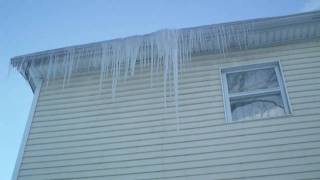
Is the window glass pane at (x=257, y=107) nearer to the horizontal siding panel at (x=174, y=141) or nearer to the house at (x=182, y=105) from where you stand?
the house at (x=182, y=105)

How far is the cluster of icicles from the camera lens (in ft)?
23.0

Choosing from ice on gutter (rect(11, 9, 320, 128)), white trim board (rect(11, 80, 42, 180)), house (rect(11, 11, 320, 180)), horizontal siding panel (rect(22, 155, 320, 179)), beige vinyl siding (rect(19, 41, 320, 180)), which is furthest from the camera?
ice on gutter (rect(11, 9, 320, 128))

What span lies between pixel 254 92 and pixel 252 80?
31 cm

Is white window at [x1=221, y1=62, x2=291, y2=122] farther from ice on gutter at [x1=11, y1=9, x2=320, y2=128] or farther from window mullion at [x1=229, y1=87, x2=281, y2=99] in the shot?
ice on gutter at [x1=11, y1=9, x2=320, y2=128]

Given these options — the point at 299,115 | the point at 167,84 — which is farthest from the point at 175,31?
the point at 299,115

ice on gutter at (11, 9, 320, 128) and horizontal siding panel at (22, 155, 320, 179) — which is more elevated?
ice on gutter at (11, 9, 320, 128)

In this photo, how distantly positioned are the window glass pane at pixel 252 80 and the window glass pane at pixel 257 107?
237mm

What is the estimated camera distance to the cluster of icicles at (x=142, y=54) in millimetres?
7023

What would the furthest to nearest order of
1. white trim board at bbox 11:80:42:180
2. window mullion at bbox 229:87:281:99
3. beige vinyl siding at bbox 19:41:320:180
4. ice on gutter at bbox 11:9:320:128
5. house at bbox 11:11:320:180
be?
ice on gutter at bbox 11:9:320:128
window mullion at bbox 229:87:281:99
white trim board at bbox 11:80:42:180
house at bbox 11:11:320:180
beige vinyl siding at bbox 19:41:320:180

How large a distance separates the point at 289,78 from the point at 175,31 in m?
2.13

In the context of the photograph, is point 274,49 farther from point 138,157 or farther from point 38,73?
point 38,73

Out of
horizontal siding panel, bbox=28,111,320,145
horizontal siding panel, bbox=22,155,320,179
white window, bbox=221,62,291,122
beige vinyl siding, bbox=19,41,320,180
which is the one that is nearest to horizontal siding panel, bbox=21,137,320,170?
beige vinyl siding, bbox=19,41,320,180

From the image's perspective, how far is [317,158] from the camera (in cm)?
554

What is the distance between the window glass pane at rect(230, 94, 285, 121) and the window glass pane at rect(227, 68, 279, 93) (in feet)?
0.78
